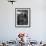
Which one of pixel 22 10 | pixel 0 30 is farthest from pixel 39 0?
pixel 0 30

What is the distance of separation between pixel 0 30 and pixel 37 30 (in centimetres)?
143

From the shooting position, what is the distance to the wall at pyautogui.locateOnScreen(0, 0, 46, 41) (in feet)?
17.0

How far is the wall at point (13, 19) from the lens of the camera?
518 centimetres

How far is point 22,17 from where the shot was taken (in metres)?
5.23

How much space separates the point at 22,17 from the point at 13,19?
0.36 m

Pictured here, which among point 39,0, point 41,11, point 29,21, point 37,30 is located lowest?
point 37,30

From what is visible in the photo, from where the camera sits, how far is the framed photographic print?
5.19 metres

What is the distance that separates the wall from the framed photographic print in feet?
0.38

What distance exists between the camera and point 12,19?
5.21 metres

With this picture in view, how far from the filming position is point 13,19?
17.1ft

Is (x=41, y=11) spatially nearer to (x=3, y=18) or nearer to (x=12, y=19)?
(x=12, y=19)

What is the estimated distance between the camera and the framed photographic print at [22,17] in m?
5.19

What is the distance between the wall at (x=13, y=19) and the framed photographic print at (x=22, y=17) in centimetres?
12

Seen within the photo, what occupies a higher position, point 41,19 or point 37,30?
point 41,19
